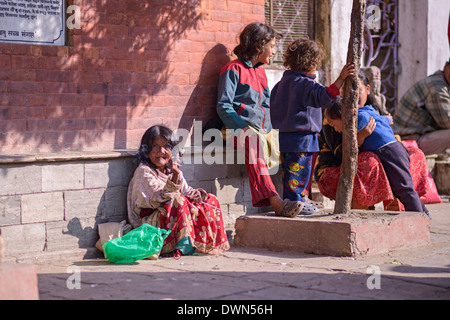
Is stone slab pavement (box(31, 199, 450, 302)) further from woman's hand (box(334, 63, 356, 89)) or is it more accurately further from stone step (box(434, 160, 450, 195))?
stone step (box(434, 160, 450, 195))

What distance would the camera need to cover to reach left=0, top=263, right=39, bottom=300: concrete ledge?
10.8ft

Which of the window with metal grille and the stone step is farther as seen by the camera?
the stone step

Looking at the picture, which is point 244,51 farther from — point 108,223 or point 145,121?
point 108,223

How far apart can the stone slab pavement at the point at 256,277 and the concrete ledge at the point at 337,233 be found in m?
0.10

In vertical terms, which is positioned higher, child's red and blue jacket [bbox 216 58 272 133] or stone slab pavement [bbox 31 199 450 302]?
child's red and blue jacket [bbox 216 58 272 133]

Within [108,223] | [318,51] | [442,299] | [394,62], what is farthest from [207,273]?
[394,62]

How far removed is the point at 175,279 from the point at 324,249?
4.82ft

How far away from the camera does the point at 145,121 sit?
256 inches

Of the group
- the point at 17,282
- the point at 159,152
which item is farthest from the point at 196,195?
the point at 17,282

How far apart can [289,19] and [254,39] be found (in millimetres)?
1756

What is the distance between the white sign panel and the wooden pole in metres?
2.43

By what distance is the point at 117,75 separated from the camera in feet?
20.6

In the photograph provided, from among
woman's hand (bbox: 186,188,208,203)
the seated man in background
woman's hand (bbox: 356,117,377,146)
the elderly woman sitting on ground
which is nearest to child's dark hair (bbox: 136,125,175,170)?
the elderly woman sitting on ground

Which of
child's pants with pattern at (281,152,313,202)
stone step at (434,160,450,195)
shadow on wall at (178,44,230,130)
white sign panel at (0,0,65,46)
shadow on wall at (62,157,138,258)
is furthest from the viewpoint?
stone step at (434,160,450,195)
